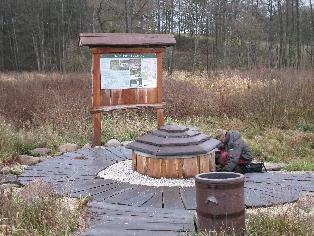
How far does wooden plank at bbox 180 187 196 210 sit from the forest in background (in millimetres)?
26882

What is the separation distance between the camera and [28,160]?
8586mm

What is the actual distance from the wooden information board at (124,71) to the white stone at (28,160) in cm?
147

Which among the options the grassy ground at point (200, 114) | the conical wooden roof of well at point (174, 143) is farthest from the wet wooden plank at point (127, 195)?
the grassy ground at point (200, 114)

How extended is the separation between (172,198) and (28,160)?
12.6 feet

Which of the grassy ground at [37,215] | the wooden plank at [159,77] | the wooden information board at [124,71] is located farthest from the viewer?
the wooden plank at [159,77]

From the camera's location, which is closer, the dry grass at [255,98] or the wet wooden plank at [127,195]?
the wet wooden plank at [127,195]

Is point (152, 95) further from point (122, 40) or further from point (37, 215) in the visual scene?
point (37, 215)

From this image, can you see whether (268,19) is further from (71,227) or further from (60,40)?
(71,227)

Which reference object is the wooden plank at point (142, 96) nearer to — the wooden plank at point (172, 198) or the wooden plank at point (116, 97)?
the wooden plank at point (116, 97)

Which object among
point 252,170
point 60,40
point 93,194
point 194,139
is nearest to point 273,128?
point 252,170

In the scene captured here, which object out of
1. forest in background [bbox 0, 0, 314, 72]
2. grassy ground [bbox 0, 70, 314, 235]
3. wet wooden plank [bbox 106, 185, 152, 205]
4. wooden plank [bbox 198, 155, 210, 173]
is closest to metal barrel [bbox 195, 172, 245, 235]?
wet wooden plank [bbox 106, 185, 152, 205]

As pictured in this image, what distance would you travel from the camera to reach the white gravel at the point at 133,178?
643cm

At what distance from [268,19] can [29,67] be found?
20862 millimetres

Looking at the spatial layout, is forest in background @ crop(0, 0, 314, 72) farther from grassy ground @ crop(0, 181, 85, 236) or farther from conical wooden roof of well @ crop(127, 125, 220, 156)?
grassy ground @ crop(0, 181, 85, 236)
